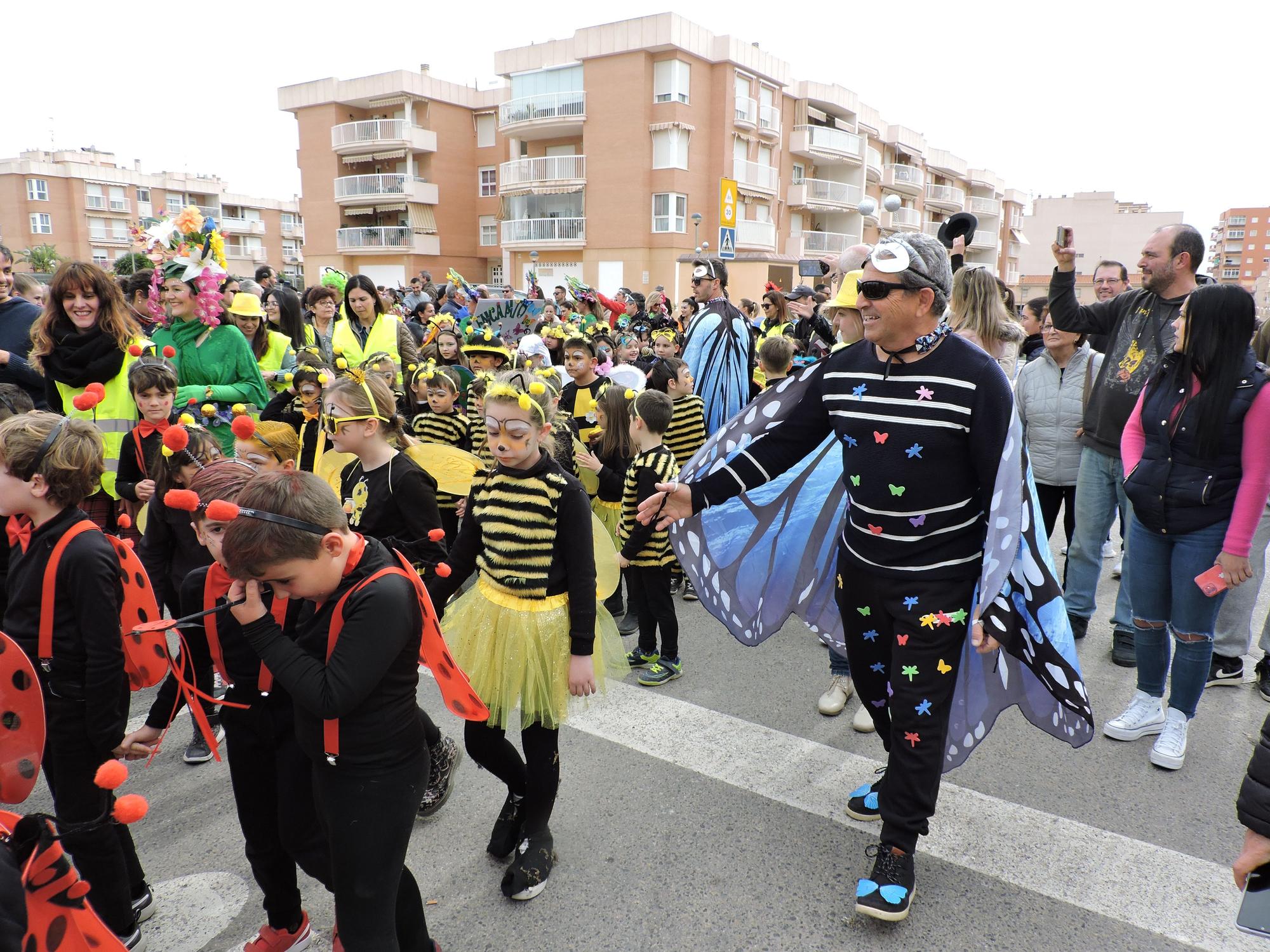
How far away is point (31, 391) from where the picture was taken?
541cm

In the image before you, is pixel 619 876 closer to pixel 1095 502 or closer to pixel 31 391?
pixel 1095 502

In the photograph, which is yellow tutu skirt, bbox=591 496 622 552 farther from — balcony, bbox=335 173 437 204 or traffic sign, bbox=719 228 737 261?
balcony, bbox=335 173 437 204

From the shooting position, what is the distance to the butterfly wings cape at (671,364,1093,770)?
289 cm

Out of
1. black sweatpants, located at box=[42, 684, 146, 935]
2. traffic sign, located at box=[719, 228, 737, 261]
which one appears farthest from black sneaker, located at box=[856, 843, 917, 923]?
traffic sign, located at box=[719, 228, 737, 261]

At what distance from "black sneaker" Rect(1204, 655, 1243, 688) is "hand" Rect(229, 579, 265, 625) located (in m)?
5.10

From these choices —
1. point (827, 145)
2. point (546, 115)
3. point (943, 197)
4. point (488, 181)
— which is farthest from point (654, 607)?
point (943, 197)

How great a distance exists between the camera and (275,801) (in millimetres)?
2604

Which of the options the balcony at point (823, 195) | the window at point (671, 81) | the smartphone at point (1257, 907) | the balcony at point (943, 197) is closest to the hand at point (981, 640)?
the smartphone at point (1257, 907)

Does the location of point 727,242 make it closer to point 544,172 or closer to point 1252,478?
point 1252,478

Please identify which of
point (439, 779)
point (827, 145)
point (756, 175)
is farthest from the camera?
point (827, 145)

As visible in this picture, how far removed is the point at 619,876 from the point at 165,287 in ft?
15.4

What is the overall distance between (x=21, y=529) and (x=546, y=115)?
3652 cm

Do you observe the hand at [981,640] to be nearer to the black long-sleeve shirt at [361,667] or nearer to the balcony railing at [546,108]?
the black long-sleeve shirt at [361,667]

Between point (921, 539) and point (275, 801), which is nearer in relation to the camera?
Answer: point (275, 801)
